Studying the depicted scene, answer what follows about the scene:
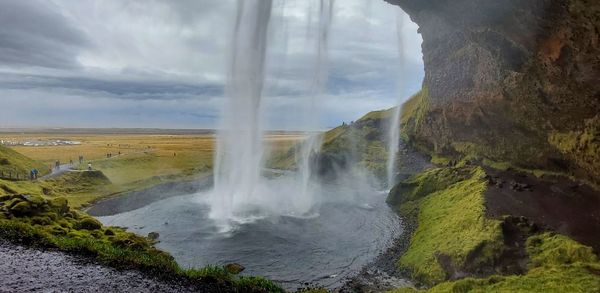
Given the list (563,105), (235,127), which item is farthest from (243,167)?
(563,105)

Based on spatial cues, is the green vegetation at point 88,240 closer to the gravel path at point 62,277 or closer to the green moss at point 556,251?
the gravel path at point 62,277

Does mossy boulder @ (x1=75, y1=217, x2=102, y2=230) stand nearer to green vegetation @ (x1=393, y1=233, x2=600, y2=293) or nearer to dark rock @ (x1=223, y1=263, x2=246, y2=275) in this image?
dark rock @ (x1=223, y1=263, x2=246, y2=275)

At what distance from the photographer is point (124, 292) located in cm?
2162

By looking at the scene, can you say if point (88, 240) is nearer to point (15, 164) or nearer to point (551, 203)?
point (551, 203)

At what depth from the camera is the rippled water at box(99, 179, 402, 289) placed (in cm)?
3278

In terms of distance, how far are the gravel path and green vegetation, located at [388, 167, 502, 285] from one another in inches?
721

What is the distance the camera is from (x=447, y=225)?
3831 centimetres

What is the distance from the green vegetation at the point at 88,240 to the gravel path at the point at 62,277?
4.37 feet

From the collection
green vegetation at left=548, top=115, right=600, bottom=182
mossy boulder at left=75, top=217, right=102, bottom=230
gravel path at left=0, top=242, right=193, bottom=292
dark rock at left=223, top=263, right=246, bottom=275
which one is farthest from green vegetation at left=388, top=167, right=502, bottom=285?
mossy boulder at left=75, top=217, right=102, bottom=230

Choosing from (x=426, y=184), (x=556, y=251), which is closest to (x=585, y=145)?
(x=556, y=251)

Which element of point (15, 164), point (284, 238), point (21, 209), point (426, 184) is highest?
point (426, 184)

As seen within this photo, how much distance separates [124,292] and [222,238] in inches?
719

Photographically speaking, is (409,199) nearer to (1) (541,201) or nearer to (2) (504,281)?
(1) (541,201)

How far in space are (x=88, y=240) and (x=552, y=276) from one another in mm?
30710
